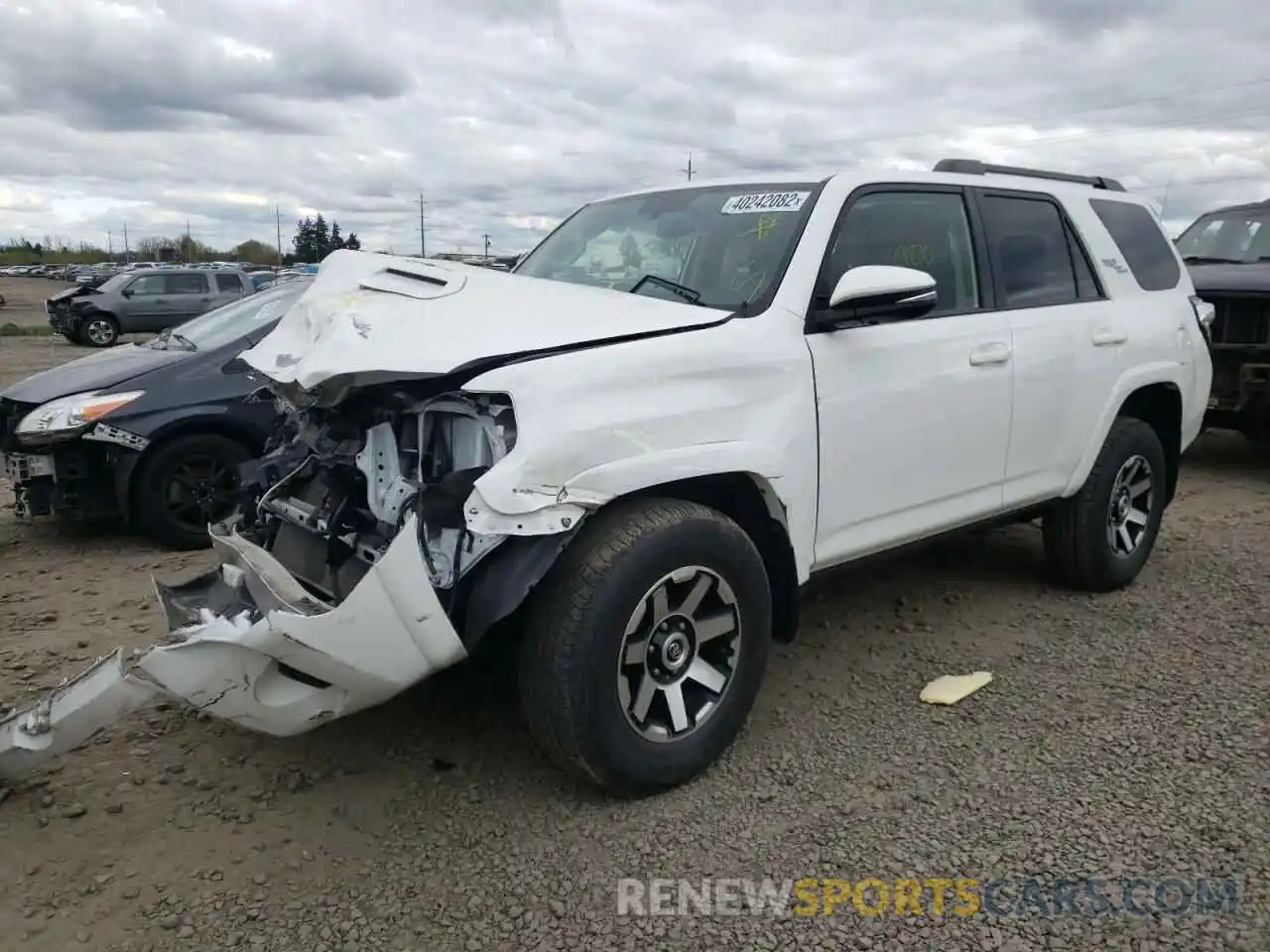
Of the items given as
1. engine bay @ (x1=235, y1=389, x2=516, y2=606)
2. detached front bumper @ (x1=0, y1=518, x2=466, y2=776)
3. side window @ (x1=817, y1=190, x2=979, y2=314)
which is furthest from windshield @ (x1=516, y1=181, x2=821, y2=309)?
detached front bumper @ (x1=0, y1=518, x2=466, y2=776)

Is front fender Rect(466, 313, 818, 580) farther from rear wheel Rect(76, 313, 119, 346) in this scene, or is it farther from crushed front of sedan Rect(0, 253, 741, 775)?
rear wheel Rect(76, 313, 119, 346)

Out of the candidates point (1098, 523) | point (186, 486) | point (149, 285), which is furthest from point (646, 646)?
point (149, 285)

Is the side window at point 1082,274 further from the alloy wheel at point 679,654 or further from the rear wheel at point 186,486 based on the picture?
the rear wheel at point 186,486

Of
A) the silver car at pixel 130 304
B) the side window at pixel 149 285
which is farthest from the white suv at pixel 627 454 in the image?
the side window at pixel 149 285

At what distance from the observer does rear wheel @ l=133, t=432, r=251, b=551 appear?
5711 mm

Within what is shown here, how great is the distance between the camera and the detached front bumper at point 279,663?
2.59 meters

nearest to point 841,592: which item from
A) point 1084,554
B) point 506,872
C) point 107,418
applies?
point 1084,554

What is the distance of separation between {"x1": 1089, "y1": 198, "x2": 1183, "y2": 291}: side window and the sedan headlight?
17.1ft

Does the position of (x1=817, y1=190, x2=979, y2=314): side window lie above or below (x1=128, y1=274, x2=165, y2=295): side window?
above

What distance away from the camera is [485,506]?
2.62m

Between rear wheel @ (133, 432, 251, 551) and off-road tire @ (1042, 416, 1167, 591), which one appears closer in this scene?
off-road tire @ (1042, 416, 1167, 591)

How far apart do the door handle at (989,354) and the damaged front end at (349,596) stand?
2.00m

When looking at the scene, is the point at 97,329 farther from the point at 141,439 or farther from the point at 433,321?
the point at 433,321

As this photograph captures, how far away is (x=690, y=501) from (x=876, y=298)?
912mm
